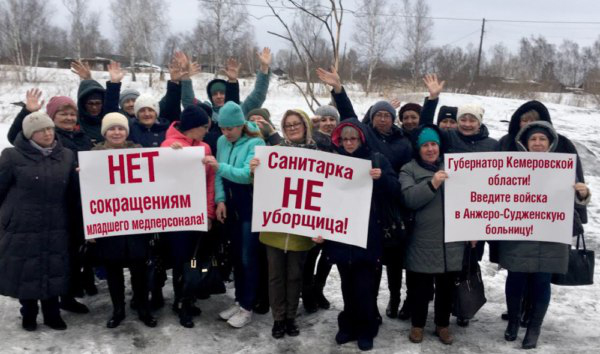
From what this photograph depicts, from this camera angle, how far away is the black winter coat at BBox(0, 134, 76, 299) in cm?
409

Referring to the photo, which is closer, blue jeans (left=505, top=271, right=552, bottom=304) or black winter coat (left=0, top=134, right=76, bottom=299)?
black winter coat (left=0, top=134, right=76, bottom=299)

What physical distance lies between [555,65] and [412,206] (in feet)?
250

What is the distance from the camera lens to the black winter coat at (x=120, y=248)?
437 centimetres

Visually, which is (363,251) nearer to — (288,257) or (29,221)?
(288,257)

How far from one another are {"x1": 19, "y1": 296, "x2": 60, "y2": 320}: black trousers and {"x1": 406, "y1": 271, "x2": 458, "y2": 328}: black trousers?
3388 mm

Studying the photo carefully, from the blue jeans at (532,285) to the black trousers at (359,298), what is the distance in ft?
4.12

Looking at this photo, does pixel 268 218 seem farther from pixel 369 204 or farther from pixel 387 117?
pixel 387 117

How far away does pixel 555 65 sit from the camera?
68.7 metres

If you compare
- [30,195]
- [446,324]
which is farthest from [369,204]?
[30,195]

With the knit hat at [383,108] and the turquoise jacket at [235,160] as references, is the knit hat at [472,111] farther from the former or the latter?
the turquoise jacket at [235,160]

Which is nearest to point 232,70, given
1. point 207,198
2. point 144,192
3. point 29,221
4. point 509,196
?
point 207,198

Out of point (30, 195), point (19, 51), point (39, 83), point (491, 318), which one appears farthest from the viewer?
point (19, 51)

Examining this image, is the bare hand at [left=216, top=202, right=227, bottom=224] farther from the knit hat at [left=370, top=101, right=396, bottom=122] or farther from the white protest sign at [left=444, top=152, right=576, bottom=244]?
the white protest sign at [left=444, top=152, right=576, bottom=244]

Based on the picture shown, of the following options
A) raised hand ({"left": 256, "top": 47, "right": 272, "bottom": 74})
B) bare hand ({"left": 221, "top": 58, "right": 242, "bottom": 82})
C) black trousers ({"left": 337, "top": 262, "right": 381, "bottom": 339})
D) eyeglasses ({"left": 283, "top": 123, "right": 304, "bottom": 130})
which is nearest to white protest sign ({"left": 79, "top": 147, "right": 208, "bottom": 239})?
eyeglasses ({"left": 283, "top": 123, "right": 304, "bottom": 130})
